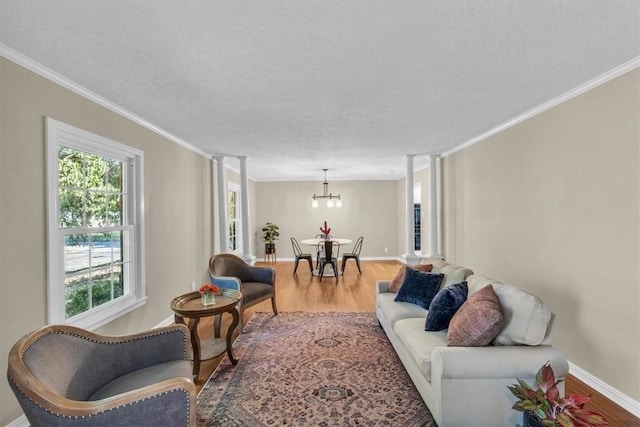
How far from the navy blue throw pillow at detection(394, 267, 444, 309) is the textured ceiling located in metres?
1.67

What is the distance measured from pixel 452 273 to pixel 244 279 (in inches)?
108

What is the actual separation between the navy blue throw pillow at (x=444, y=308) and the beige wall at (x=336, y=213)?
637 centimetres

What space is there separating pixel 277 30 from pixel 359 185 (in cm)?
738

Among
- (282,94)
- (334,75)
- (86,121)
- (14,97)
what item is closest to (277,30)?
(334,75)

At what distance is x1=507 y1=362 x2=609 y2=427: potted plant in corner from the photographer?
4.75 ft

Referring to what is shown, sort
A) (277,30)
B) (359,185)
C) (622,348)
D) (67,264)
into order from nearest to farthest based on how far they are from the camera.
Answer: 1. (277,30)
2. (622,348)
3. (67,264)
4. (359,185)

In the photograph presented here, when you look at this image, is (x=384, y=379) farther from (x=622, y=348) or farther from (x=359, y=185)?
(x=359, y=185)

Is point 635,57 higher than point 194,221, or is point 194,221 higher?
point 635,57

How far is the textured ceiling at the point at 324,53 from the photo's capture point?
1.52 metres

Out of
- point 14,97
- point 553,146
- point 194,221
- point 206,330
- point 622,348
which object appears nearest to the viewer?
point 14,97

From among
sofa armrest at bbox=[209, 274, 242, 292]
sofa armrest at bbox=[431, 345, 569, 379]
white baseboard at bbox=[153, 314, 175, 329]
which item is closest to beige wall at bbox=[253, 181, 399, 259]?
white baseboard at bbox=[153, 314, 175, 329]

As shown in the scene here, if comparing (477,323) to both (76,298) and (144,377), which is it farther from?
(76,298)

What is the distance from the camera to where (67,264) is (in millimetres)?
2475

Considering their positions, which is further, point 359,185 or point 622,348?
point 359,185
